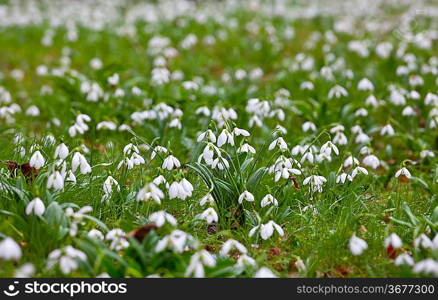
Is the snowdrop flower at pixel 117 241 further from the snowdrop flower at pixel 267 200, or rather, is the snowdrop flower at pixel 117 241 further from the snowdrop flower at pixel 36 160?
the snowdrop flower at pixel 267 200

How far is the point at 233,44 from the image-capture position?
8.80 metres

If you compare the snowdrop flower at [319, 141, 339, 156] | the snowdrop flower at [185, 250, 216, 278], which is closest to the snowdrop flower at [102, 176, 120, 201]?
the snowdrop flower at [185, 250, 216, 278]

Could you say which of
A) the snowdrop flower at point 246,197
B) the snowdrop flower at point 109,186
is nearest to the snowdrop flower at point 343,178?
the snowdrop flower at point 246,197

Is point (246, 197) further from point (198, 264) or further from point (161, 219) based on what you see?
point (198, 264)

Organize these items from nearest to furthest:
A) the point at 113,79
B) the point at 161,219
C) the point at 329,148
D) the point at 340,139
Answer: the point at 161,219
the point at 329,148
the point at 340,139
the point at 113,79

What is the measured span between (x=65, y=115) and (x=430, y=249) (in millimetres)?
3898

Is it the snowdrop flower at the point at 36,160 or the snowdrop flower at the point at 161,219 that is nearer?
the snowdrop flower at the point at 161,219

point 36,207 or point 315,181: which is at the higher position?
point 315,181

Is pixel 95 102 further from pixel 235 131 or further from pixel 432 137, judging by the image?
pixel 432 137

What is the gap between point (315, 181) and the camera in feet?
11.6

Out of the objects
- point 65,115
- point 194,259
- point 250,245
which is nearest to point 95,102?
point 65,115

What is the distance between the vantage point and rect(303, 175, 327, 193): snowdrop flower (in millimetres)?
3535

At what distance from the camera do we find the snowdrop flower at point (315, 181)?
354 centimetres

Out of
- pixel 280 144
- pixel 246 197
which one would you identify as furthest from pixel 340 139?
Answer: pixel 246 197
